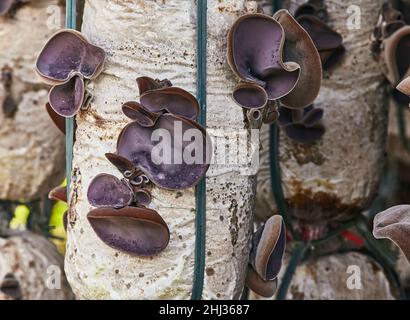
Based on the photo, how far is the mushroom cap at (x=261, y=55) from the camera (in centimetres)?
71

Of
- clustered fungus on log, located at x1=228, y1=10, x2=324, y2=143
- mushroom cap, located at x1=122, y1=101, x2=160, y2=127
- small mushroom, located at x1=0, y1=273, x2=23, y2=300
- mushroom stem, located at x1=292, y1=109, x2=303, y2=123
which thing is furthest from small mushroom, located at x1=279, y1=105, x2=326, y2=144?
small mushroom, located at x1=0, y1=273, x2=23, y2=300

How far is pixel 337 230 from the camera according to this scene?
1.11 m

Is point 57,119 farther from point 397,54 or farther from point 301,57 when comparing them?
point 397,54

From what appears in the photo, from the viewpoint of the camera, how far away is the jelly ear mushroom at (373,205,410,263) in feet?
2.14

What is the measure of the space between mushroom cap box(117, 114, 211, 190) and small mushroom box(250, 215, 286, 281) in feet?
0.38

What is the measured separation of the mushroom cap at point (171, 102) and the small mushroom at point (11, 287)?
49 cm

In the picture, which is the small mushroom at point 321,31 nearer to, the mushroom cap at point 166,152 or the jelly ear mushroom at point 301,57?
the jelly ear mushroom at point 301,57

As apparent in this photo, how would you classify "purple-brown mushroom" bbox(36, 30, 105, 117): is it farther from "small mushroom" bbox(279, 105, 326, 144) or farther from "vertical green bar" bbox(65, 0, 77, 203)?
"small mushroom" bbox(279, 105, 326, 144)

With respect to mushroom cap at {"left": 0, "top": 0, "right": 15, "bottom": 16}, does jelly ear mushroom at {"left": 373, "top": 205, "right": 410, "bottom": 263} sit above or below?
below

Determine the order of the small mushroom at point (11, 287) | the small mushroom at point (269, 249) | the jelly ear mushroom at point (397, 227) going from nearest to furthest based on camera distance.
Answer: the jelly ear mushroom at point (397, 227)
the small mushroom at point (269, 249)
the small mushroom at point (11, 287)

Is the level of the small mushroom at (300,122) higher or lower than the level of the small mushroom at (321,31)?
lower

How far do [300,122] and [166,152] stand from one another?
0.34 m

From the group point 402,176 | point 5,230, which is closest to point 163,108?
point 5,230

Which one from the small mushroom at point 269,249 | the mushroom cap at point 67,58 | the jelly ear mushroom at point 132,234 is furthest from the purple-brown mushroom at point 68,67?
the small mushroom at point 269,249
